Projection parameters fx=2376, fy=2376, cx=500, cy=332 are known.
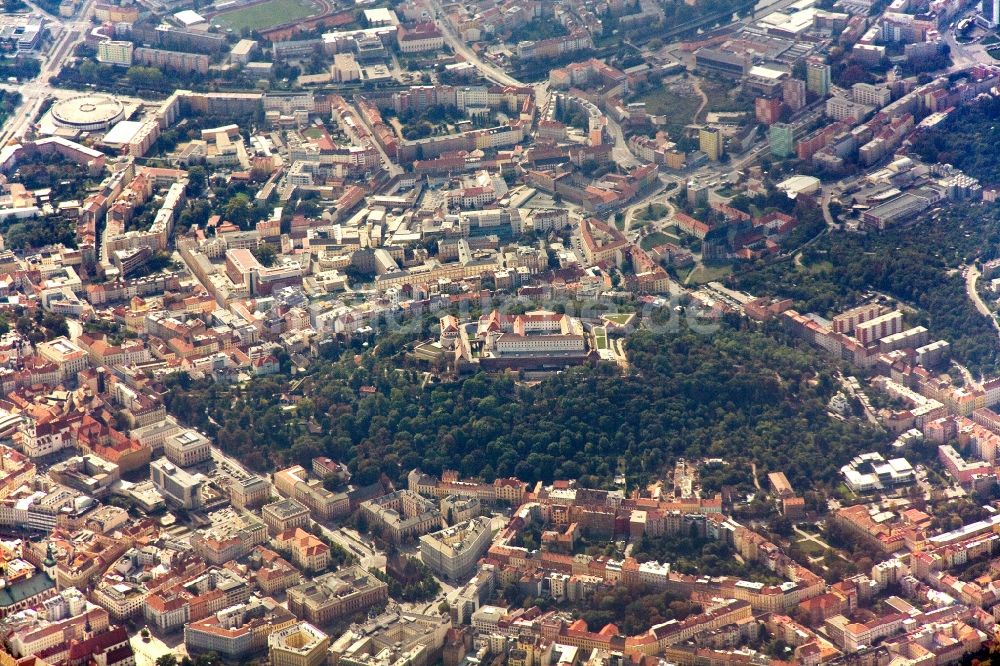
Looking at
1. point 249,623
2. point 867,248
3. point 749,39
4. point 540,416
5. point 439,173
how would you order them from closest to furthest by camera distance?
point 249,623, point 540,416, point 867,248, point 439,173, point 749,39

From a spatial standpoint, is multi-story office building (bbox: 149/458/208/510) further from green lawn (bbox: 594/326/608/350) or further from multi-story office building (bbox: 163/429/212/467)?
green lawn (bbox: 594/326/608/350)

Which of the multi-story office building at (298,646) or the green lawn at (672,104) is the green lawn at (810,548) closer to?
the multi-story office building at (298,646)

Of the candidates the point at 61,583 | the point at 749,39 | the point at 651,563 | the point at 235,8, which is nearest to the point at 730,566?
the point at 651,563

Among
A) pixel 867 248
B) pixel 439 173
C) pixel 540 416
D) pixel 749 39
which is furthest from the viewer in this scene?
pixel 749 39

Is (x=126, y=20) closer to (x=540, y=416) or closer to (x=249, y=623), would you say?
(x=540, y=416)

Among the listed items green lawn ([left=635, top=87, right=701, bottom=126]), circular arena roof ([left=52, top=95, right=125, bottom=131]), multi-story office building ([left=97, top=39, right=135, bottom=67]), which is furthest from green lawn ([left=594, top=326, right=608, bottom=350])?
multi-story office building ([left=97, top=39, right=135, bottom=67])

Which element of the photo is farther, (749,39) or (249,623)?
(749,39)

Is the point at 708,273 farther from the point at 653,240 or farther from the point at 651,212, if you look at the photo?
the point at 651,212

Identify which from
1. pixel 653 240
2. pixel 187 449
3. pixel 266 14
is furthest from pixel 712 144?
pixel 187 449
